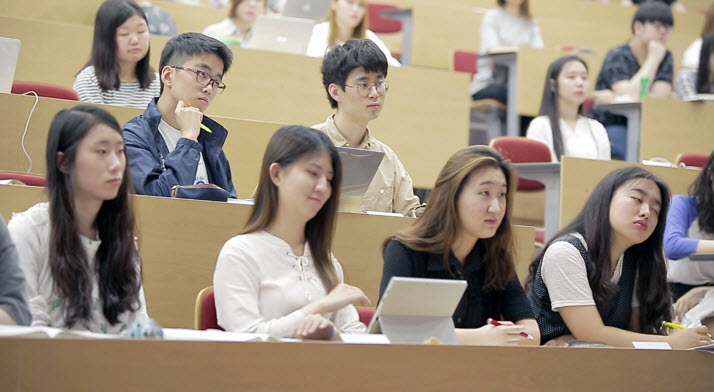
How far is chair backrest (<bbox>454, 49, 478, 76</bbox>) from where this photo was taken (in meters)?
5.51

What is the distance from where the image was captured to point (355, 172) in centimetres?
257

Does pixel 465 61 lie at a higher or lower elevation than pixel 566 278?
higher

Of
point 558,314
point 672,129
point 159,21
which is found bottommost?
point 558,314

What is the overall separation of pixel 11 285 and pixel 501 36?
4249 millimetres

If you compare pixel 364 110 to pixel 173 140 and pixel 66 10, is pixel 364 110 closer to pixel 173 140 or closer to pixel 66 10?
pixel 173 140

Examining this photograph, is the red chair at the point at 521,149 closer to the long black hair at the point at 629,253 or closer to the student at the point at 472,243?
the long black hair at the point at 629,253

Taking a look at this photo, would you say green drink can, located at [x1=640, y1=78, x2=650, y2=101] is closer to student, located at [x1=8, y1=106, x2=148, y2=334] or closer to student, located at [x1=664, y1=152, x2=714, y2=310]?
student, located at [x1=664, y1=152, x2=714, y2=310]

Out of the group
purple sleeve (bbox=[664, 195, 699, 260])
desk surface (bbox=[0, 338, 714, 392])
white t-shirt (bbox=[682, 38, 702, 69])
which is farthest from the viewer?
white t-shirt (bbox=[682, 38, 702, 69])

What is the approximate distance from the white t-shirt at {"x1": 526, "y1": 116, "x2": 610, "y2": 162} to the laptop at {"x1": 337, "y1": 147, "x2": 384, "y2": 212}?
2.01 m

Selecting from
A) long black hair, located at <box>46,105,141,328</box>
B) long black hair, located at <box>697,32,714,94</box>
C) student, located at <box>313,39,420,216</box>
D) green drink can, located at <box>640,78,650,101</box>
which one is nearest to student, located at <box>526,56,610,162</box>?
green drink can, located at <box>640,78,650,101</box>

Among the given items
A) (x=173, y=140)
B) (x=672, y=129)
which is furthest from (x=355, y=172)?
(x=672, y=129)

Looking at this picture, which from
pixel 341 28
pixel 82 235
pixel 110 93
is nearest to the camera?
A: pixel 82 235

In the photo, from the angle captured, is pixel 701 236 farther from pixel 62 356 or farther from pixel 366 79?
pixel 62 356

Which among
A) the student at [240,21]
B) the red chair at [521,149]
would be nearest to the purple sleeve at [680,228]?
the red chair at [521,149]
